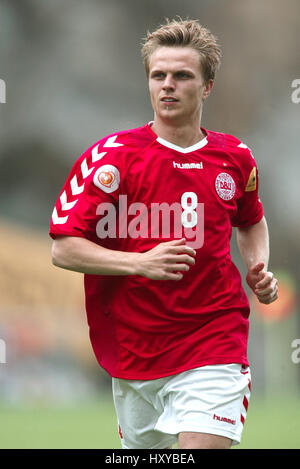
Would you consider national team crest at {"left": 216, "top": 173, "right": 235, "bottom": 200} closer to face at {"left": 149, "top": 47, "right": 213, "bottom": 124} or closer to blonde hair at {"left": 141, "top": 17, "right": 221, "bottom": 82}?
face at {"left": 149, "top": 47, "right": 213, "bottom": 124}

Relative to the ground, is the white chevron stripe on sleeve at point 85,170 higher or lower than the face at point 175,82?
lower

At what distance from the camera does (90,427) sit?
830 centimetres

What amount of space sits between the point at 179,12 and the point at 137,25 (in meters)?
0.92

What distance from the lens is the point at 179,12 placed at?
14.6m

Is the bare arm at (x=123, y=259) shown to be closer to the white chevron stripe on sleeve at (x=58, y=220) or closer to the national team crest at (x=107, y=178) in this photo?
the white chevron stripe on sleeve at (x=58, y=220)

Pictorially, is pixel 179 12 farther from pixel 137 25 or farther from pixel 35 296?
pixel 35 296

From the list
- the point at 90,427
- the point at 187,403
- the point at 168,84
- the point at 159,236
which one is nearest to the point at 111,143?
the point at 168,84

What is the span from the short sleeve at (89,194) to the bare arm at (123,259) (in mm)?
56

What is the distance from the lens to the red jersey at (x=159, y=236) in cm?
302

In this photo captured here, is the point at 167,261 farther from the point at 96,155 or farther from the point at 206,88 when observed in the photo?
the point at 206,88

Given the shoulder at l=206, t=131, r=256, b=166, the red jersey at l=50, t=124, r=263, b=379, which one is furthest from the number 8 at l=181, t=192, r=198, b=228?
the shoulder at l=206, t=131, r=256, b=166

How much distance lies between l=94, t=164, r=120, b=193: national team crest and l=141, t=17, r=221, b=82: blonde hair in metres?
0.54

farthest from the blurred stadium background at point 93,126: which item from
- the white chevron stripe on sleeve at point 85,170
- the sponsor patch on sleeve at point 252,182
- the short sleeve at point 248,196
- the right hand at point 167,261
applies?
the right hand at point 167,261

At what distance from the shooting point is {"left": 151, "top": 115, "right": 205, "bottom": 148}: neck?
10.5 ft
